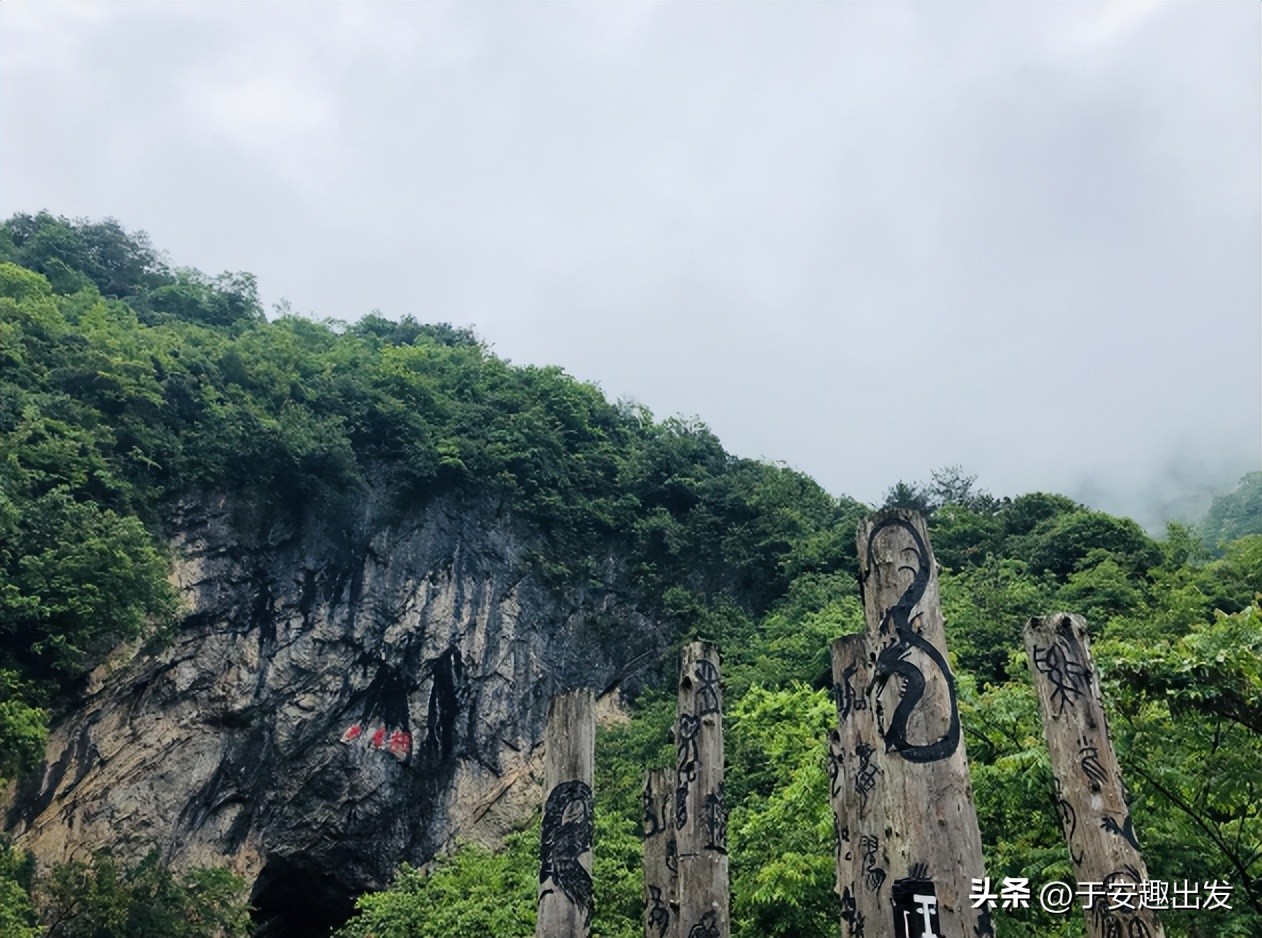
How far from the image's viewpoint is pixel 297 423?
725 inches

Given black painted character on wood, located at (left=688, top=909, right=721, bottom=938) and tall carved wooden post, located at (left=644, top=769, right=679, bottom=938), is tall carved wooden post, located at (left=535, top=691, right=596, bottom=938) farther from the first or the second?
tall carved wooden post, located at (left=644, top=769, right=679, bottom=938)

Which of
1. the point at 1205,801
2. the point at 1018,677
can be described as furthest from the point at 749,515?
the point at 1205,801

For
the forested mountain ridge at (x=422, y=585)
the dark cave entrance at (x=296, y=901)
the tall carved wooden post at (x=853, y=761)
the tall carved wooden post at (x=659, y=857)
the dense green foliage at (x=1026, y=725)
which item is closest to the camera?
the dense green foliage at (x=1026, y=725)

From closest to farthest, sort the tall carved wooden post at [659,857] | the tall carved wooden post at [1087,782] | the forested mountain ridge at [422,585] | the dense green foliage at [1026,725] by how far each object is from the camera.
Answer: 1. the tall carved wooden post at [1087,782]
2. the dense green foliage at [1026,725]
3. the tall carved wooden post at [659,857]
4. the forested mountain ridge at [422,585]

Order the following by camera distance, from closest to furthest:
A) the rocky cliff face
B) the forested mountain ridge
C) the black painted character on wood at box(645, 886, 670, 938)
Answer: the black painted character on wood at box(645, 886, 670, 938)
the forested mountain ridge
the rocky cliff face

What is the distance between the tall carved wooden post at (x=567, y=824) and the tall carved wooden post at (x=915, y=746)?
2.62 metres

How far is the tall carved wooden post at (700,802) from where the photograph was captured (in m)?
5.73

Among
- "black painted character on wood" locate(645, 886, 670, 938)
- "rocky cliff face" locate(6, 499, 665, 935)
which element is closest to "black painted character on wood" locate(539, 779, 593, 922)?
"black painted character on wood" locate(645, 886, 670, 938)

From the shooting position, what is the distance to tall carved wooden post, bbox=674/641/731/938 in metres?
5.73

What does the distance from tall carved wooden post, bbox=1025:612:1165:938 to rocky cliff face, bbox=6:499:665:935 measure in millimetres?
13921

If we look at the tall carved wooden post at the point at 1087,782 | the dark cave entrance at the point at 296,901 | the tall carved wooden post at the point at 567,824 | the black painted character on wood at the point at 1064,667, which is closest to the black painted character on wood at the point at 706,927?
the tall carved wooden post at the point at 567,824

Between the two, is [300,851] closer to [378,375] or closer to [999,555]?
[378,375]

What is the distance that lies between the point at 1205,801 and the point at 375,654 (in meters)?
14.4

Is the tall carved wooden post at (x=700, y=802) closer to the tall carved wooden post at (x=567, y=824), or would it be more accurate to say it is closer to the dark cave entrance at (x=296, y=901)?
the tall carved wooden post at (x=567, y=824)
